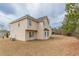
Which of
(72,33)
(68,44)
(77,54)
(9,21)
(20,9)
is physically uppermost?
(20,9)

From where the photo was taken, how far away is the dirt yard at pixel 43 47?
198 cm

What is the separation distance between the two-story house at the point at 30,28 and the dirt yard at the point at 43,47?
7cm

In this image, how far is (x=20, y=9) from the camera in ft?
6.56

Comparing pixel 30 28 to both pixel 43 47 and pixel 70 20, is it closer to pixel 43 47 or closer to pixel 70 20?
pixel 43 47

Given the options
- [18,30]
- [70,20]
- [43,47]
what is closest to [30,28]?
[18,30]

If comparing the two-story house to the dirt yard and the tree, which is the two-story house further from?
the tree

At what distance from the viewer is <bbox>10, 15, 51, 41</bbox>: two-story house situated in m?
2.00

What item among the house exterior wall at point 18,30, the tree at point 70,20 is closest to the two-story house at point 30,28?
the house exterior wall at point 18,30

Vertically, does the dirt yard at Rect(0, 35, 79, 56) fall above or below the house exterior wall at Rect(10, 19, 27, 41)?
below

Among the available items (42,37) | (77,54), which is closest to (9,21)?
(42,37)

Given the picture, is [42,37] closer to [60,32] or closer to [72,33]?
[60,32]


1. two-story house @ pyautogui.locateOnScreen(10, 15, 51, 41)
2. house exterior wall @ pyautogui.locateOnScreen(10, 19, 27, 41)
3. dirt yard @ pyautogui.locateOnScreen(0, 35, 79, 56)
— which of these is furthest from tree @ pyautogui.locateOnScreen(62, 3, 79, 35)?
house exterior wall @ pyautogui.locateOnScreen(10, 19, 27, 41)

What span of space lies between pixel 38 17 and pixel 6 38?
0.48m

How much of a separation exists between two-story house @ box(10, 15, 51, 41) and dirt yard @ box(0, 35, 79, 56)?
0.23 feet
